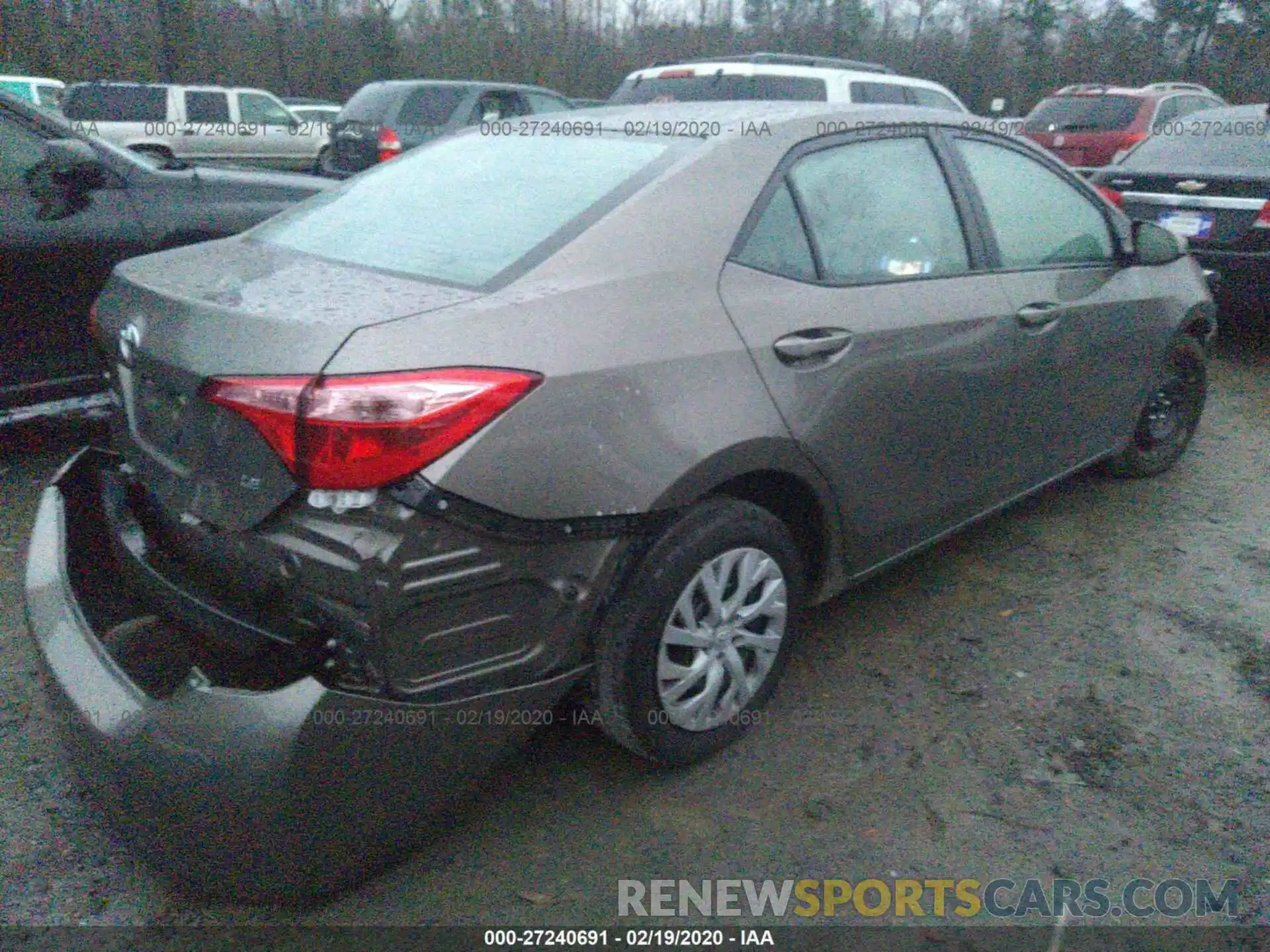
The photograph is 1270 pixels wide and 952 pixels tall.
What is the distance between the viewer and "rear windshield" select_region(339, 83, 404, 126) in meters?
11.1

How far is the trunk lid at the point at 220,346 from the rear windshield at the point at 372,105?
371 inches

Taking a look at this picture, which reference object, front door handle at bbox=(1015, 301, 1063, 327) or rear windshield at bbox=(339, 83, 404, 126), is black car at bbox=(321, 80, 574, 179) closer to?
rear windshield at bbox=(339, 83, 404, 126)

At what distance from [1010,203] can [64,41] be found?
99.9 feet

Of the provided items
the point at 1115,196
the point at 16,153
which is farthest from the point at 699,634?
the point at 1115,196

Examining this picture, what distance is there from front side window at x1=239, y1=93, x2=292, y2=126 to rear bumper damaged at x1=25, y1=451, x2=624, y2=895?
17.7 metres

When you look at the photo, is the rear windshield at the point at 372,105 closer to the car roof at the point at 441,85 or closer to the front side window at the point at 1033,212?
the car roof at the point at 441,85

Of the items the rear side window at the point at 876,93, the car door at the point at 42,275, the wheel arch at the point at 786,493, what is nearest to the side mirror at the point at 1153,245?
the wheel arch at the point at 786,493

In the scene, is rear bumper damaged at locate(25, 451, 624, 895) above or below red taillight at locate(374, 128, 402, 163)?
below

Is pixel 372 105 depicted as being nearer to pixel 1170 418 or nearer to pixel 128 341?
pixel 1170 418

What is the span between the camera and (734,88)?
25.6 feet

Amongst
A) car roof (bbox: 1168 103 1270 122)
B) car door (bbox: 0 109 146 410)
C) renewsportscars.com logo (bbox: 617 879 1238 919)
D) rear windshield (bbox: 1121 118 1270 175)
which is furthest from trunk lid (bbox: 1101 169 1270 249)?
car door (bbox: 0 109 146 410)

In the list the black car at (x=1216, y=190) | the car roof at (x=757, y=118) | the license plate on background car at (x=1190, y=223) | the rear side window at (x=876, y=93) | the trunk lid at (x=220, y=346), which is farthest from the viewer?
the rear side window at (x=876, y=93)

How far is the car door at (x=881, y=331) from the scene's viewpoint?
97.7 inches

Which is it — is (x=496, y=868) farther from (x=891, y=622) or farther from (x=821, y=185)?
(x=821, y=185)
